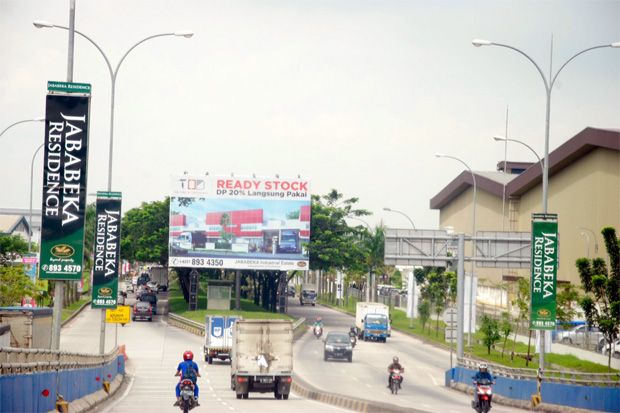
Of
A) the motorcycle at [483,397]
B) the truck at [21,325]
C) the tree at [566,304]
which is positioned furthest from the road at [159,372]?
the tree at [566,304]

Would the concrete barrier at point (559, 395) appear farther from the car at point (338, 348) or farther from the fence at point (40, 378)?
the car at point (338, 348)

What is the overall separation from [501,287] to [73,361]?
7170cm

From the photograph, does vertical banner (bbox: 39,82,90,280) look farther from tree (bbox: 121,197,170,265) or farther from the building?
tree (bbox: 121,197,170,265)

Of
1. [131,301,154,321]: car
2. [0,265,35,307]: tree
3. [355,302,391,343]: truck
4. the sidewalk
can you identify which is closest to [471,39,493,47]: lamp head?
the sidewalk

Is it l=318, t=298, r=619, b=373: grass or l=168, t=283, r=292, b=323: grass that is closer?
l=318, t=298, r=619, b=373: grass

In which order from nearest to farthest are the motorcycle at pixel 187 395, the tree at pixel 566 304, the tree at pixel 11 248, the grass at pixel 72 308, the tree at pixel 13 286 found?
the motorcycle at pixel 187 395, the tree at pixel 566 304, the tree at pixel 13 286, the tree at pixel 11 248, the grass at pixel 72 308

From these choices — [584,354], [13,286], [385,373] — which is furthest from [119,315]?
[584,354]

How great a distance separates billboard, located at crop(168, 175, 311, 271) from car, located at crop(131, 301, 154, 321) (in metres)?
7.69

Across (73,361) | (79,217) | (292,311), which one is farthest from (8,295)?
(292,311)

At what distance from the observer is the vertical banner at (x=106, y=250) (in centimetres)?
3872

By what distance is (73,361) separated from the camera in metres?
29.8

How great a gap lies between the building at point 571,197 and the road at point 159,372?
32385 mm

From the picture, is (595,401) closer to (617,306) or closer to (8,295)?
(617,306)

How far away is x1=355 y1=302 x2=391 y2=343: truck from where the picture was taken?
288ft
